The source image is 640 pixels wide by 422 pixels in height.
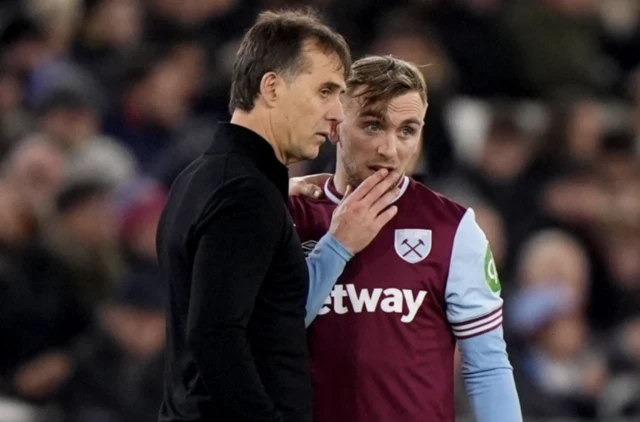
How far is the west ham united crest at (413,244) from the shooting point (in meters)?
3.03

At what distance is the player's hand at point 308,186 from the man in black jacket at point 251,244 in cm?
30

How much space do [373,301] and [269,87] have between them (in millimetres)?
536

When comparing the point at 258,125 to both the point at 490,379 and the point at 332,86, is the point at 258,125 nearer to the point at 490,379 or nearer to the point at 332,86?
the point at 332,86

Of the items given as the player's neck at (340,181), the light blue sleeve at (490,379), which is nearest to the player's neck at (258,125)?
the player's neck at (340,181)

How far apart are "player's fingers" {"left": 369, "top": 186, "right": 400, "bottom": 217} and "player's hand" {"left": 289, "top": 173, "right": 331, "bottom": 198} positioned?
192mm

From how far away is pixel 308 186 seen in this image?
316 centimetres

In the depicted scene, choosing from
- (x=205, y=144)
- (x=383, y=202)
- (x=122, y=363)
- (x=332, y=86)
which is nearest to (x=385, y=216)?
(x=383, y=202)

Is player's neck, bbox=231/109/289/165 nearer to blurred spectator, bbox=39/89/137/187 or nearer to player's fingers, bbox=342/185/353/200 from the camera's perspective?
player's fingers, bbox=342/185/353/200

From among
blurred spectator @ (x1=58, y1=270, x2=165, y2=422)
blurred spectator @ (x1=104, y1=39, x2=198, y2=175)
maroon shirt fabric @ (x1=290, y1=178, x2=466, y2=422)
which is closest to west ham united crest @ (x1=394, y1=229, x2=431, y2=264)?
maroon shirt fabric @ (x1=290, y1=178, x2=466, y2=422)

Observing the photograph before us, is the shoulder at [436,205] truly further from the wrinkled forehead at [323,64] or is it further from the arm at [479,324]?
the wrinkled forehead at [323,64]

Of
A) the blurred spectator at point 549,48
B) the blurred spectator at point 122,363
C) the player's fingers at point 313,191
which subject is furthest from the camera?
the blurred spectator at point 549,48

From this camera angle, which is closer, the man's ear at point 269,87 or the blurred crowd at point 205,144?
the man's ear at point 269,87

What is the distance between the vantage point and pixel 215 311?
8.36 ft

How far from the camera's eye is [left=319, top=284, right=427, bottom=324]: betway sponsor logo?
9.84 feet
